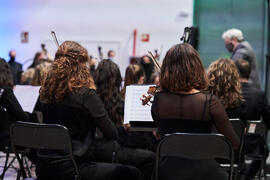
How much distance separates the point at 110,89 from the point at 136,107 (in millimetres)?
376

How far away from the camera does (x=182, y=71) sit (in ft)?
7.09

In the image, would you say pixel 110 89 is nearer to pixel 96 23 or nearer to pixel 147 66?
pixel 147 66

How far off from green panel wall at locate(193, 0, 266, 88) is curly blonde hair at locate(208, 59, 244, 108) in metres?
2.90

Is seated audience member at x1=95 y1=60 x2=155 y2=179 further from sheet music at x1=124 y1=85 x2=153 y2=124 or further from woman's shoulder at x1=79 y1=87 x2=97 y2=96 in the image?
woman's shoulder at x1=79 y1=87 x2=97 y2=96

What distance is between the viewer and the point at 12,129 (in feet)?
7.72

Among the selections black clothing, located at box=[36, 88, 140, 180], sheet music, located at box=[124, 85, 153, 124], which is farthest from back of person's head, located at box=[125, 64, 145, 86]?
black clothing, located at box=[36, 88, 140, 180]

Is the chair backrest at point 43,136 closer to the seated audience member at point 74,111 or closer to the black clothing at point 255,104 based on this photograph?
the seated audience member at point 74,111

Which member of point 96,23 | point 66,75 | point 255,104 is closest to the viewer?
point 66,75

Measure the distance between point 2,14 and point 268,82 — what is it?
801cm

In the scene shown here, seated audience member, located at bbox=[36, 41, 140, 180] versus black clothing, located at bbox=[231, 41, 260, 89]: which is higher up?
black clothing, located at bbox=[231, 41, 260, 89]

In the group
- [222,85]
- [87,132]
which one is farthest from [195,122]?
[222,85]

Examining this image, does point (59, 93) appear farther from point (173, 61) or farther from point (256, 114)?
point (256, 114)

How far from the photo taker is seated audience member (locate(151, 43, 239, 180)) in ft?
6.91

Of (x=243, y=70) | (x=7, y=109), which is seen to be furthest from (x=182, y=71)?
(x=7, y=109)
